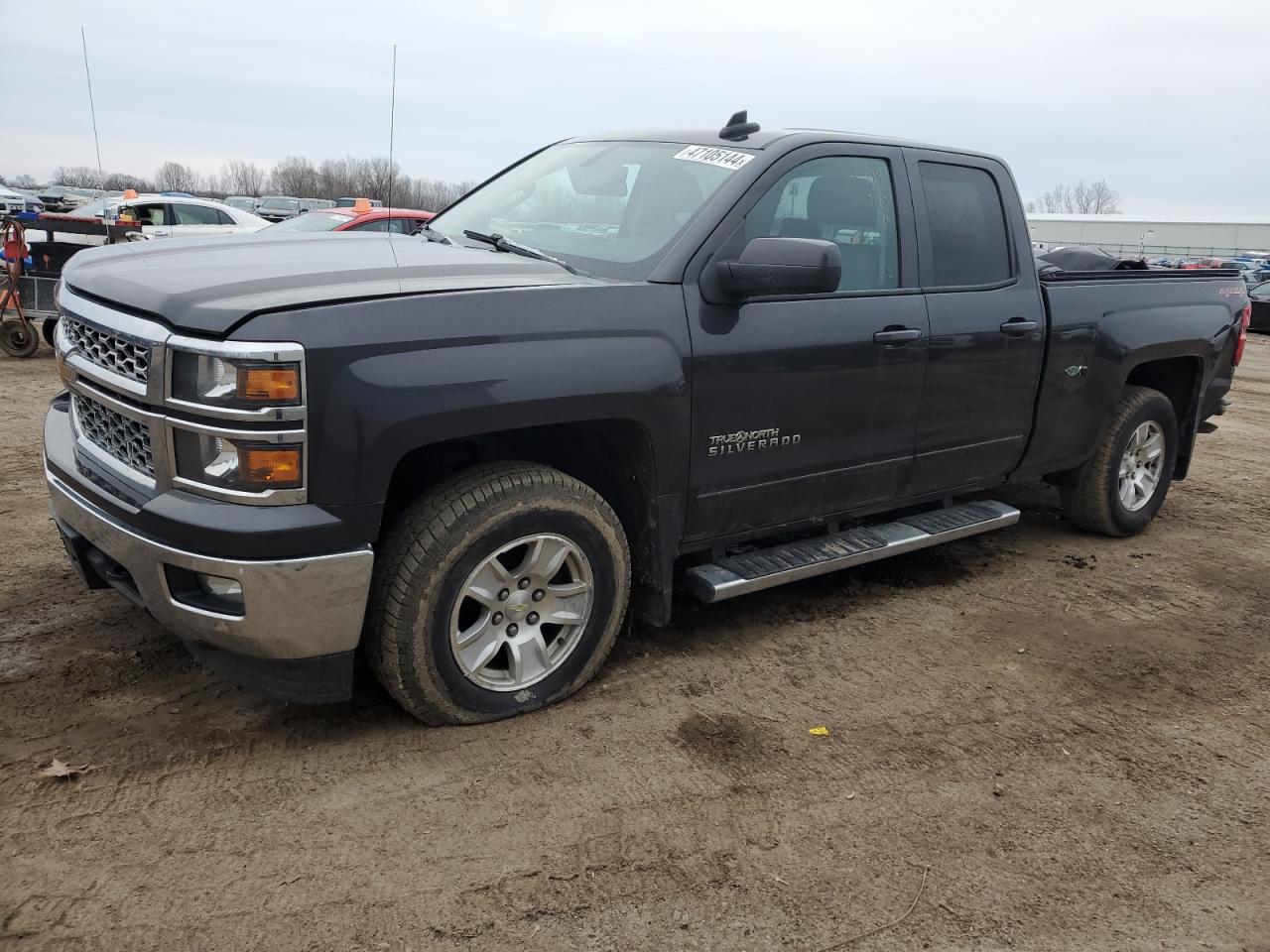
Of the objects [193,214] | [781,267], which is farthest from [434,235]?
[193,214]

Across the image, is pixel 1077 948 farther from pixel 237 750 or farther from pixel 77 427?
pixel 77 427

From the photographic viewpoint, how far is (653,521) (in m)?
3.42

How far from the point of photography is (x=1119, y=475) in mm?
5500

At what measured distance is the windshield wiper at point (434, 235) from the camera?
156 inches

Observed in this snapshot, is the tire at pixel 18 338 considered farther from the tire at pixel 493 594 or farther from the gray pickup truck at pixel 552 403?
the tire at pixel 493 594

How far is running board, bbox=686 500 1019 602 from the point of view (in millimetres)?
3641

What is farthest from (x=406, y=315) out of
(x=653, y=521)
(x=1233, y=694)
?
(x=1233, y=694)

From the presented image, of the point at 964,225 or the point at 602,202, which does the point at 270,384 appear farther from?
the point at 964,225

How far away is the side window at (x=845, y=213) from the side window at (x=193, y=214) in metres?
14.4

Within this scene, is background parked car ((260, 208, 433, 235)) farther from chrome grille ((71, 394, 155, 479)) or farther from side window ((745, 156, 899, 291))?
chrome grille ((71, 394, 155, 479))

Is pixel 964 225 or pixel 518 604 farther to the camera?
pixel 964 225

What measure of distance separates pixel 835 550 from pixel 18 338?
9.50m

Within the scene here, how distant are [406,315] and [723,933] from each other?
1.79 metres

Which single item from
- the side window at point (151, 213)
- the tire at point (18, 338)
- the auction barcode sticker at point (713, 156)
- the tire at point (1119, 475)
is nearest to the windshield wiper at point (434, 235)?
the auction barcode sticker at point (713, 156)
